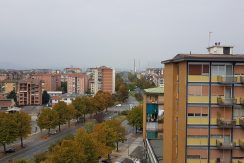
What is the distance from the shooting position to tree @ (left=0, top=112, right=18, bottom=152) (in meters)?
37.2

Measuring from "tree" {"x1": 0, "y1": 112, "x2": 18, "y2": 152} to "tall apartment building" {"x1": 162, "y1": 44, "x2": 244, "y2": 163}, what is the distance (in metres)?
26.6

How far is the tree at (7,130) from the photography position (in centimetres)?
3722

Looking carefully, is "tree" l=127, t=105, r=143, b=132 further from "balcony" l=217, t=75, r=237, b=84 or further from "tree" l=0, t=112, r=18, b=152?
"balcony" l=217, t=75, r=237, b=84

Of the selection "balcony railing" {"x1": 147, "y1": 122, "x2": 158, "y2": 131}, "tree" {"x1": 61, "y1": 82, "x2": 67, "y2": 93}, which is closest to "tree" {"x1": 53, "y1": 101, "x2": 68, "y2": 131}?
"balcony railing" {"x1": 147, "y1": 122, "x2": 158, "y2": 131}

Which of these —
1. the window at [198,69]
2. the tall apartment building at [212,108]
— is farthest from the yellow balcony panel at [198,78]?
Answer: the window at [198,69]

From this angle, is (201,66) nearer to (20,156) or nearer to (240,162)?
(240,162)

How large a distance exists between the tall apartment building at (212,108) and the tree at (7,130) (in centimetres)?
2657

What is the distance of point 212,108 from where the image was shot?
15.5m

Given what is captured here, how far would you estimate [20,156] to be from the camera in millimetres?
36469

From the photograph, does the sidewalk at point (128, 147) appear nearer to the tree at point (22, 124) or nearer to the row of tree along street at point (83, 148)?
the row of tree along street at point (83, 148)

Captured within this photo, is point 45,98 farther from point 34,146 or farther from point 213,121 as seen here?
point 213,121

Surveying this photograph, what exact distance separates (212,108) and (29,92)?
65.8 metres

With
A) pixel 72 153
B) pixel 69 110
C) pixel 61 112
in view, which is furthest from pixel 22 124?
pixel 72 153

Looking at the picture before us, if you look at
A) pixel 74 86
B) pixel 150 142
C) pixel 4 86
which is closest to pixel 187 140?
pixel 150 142
